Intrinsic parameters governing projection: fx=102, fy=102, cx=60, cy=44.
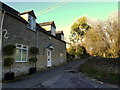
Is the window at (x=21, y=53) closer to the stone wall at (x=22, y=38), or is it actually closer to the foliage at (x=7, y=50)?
the stone wall at (x=22, y=38)

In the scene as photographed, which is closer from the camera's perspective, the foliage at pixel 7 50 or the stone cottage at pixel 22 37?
the foliage at pixel 7 50

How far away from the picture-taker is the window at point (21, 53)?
9.86m

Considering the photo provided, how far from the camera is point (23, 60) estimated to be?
10594mm

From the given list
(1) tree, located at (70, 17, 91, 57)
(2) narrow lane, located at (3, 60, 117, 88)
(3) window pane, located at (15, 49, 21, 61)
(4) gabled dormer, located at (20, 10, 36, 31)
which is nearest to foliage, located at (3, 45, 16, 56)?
(3) window pane, located at (15, 49, 21, 61)

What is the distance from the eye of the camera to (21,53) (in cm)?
1035

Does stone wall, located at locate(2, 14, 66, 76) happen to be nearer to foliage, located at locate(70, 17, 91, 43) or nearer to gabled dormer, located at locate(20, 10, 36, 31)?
gabled dormer, located at locate(20, 10, 36, 31)

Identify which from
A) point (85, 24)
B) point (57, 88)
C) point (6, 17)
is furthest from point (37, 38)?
point (85, 24)

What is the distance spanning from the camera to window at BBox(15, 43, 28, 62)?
9.86 m

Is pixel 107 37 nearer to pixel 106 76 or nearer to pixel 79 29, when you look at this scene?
pixel 106 76

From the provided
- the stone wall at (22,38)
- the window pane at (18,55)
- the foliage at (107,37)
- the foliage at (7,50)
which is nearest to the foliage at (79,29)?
the foliage at (107,37)

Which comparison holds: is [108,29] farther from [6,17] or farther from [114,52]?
[6,17]

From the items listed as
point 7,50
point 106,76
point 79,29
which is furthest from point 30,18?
point 79,29

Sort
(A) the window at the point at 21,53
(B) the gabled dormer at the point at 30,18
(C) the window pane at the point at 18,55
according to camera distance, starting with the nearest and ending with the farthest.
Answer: (C) the window pane at the point at 18,55 < (A) the window at the point at 21,53 < (B) the gabled dormer at the point at 30,18

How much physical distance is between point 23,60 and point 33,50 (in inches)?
62.3
